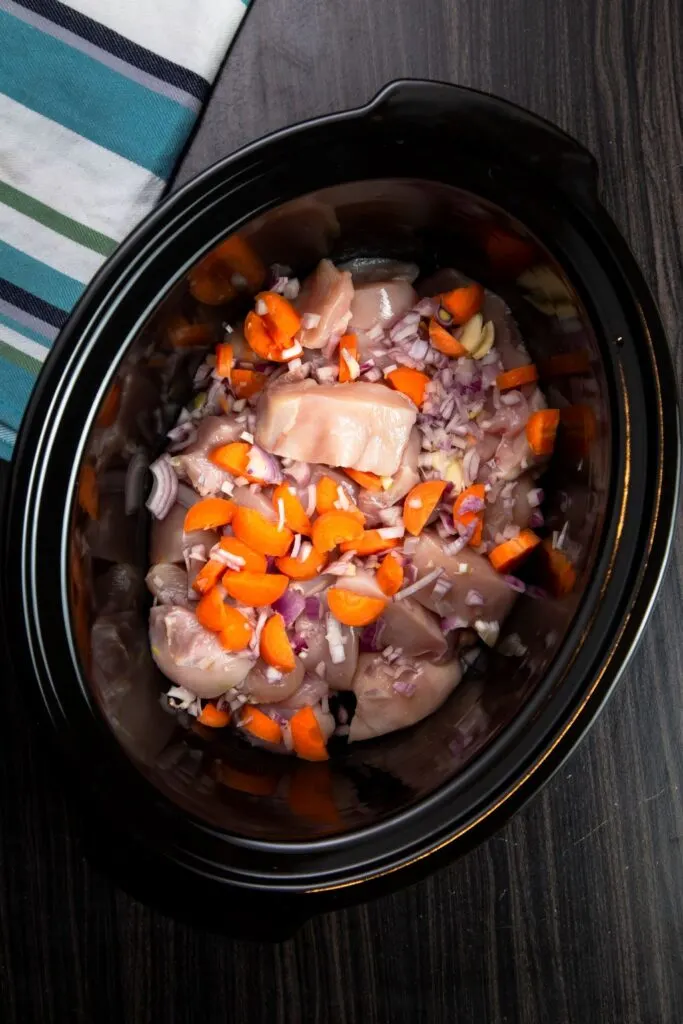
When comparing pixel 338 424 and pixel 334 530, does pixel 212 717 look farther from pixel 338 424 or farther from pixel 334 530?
pixel 338 424

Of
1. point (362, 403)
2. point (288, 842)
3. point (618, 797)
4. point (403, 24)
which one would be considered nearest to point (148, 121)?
point (403, 24)

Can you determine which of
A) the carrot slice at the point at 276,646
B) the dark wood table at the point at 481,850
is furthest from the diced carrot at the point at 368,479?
the dark wood table at the point at 481,850

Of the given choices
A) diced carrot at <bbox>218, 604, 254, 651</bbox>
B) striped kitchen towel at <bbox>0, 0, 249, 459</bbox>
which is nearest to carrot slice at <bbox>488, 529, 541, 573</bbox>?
diced carrot at <bbox>218, 604, 254, 651</bbox>

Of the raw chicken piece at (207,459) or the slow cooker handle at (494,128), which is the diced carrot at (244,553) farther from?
the slow cooker handle at (494,128)

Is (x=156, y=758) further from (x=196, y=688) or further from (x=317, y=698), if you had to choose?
(x=317, y=698)

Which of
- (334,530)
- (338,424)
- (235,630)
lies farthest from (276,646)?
(338,424)

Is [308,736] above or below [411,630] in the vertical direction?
below

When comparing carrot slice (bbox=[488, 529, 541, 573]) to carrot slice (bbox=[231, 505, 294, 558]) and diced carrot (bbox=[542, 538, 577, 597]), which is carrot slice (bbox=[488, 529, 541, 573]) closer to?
diced carrot (bbox=[542, 538, 577, 597])
